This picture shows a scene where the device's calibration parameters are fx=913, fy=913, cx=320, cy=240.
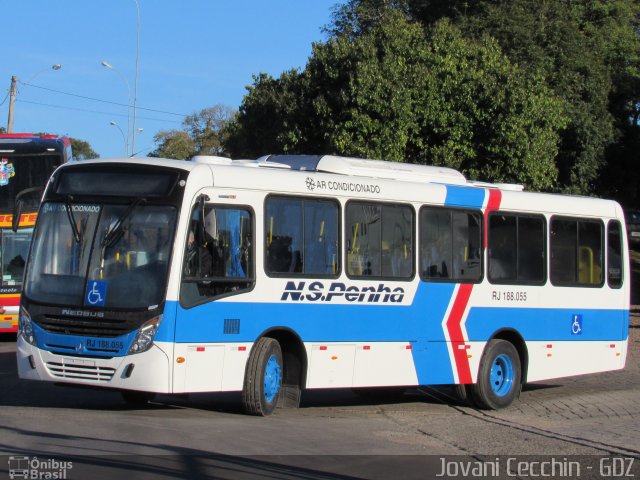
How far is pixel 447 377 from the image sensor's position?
515 inches

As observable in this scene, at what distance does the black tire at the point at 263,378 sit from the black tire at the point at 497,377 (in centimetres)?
363

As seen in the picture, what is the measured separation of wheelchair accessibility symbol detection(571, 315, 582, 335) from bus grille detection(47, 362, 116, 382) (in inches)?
309

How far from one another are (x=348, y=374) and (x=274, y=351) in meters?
1.19

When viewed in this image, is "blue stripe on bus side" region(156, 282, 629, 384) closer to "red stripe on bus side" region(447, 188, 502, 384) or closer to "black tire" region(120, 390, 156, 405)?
"red stripe on bus side" region(447, 188, 502, 384)

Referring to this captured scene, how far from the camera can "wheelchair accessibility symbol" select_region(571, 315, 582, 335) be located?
48.3 feet

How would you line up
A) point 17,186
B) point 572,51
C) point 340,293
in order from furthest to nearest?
point 572,51 → point 17,186 → point 340,293

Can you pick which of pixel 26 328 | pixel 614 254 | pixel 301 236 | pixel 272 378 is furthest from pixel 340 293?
pixel 614 254

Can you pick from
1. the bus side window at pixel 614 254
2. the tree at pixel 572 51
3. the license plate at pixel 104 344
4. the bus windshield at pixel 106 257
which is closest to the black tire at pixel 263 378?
the bus windshield at pixel 106 257

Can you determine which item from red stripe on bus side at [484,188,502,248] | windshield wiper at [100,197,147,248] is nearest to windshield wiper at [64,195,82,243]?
windshield wiper at [100,197,147,248]

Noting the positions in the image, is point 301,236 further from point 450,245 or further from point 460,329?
point 460,329

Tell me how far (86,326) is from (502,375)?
21.8 ft

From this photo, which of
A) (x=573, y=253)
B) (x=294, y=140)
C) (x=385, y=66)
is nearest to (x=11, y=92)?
(x=294, y=140)

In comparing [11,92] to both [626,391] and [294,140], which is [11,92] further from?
[626,391]

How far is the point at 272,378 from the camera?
11.2m
